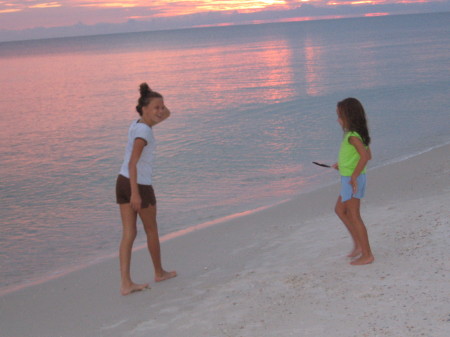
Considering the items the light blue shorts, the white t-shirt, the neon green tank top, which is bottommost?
the light blue shorts

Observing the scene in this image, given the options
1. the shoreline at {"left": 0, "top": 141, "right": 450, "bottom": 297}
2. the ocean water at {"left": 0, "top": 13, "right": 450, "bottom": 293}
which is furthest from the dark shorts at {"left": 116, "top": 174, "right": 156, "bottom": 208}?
the ocean water at {"left": 0, "top": 13, "right": 450, "bottom": 293}

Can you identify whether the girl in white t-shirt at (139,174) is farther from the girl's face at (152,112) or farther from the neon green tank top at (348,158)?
Result: the neon green tank top at (348,158)

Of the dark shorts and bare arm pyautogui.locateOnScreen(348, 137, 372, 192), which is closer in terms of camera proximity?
bare arm pyautogui.locateOnScreen(348, 137, 372, 192)

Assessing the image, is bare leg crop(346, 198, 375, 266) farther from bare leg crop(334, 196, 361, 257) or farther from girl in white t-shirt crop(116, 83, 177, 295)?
girl in white t-shirt crop(116, 83, 177, 295)


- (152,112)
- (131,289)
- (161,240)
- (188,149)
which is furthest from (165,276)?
(188,149)

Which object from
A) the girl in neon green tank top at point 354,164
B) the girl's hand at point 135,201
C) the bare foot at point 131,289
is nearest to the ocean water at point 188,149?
the bare foot at point 131,289

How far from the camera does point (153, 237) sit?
5027 mm

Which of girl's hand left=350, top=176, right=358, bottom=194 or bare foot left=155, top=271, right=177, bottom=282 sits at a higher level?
girl's hand left=350, top=176, right=358, bottom=194

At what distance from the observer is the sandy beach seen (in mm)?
3775

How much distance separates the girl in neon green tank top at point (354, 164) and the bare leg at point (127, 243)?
5.47ft

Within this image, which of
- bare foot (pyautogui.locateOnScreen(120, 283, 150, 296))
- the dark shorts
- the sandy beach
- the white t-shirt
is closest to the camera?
the sandy beach

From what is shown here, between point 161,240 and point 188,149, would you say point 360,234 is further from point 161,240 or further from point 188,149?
point 188,149

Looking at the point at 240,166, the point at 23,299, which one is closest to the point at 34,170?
the point at 240,166

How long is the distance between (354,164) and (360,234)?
560mm
